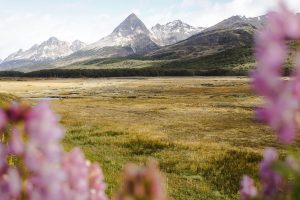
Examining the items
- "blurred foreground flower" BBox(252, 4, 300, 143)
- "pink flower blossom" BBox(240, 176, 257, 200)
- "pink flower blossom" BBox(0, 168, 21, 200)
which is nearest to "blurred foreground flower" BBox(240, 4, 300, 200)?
"blurred foreground flower" BBox(252, 4, 300, 143)

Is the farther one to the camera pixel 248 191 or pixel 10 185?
pixel 248 191

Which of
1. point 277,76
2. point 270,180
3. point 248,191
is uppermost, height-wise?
point 277,76

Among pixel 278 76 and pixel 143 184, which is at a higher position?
pixel 278 76

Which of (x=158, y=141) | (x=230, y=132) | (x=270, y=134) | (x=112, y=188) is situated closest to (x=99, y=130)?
(x=158, y=141)

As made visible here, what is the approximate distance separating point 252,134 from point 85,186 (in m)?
38.4

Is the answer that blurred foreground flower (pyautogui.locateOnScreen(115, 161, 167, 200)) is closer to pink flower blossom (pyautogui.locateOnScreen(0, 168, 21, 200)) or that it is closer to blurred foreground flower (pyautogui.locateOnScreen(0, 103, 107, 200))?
blurred foreground flower (pyautogui.locateOnScreen(0, 103, 107, 200))

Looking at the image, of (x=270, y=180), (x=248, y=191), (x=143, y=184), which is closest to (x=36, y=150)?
(x=143, y=184)

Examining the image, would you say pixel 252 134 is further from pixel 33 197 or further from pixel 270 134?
pixel 33 197

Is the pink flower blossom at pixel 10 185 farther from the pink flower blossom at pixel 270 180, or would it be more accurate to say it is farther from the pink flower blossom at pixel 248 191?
the pink flower blossom at pixel 248 191

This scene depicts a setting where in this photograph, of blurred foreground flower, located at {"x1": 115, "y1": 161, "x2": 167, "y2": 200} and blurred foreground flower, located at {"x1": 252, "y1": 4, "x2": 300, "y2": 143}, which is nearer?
blurred foreground flower, located at {"x1": 252, "y1": 4, "x2": 300, "y2": 143}

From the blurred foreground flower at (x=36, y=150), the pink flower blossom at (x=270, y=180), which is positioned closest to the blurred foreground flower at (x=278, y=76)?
the blurred foreground flower at (x=36, y=150)

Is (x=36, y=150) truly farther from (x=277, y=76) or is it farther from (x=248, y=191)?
(x=248, y=191)

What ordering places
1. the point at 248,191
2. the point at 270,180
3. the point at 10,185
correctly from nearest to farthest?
the point at 10,185 < the point at 270,180 < the point at 248,191

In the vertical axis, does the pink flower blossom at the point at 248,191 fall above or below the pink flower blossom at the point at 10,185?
below
